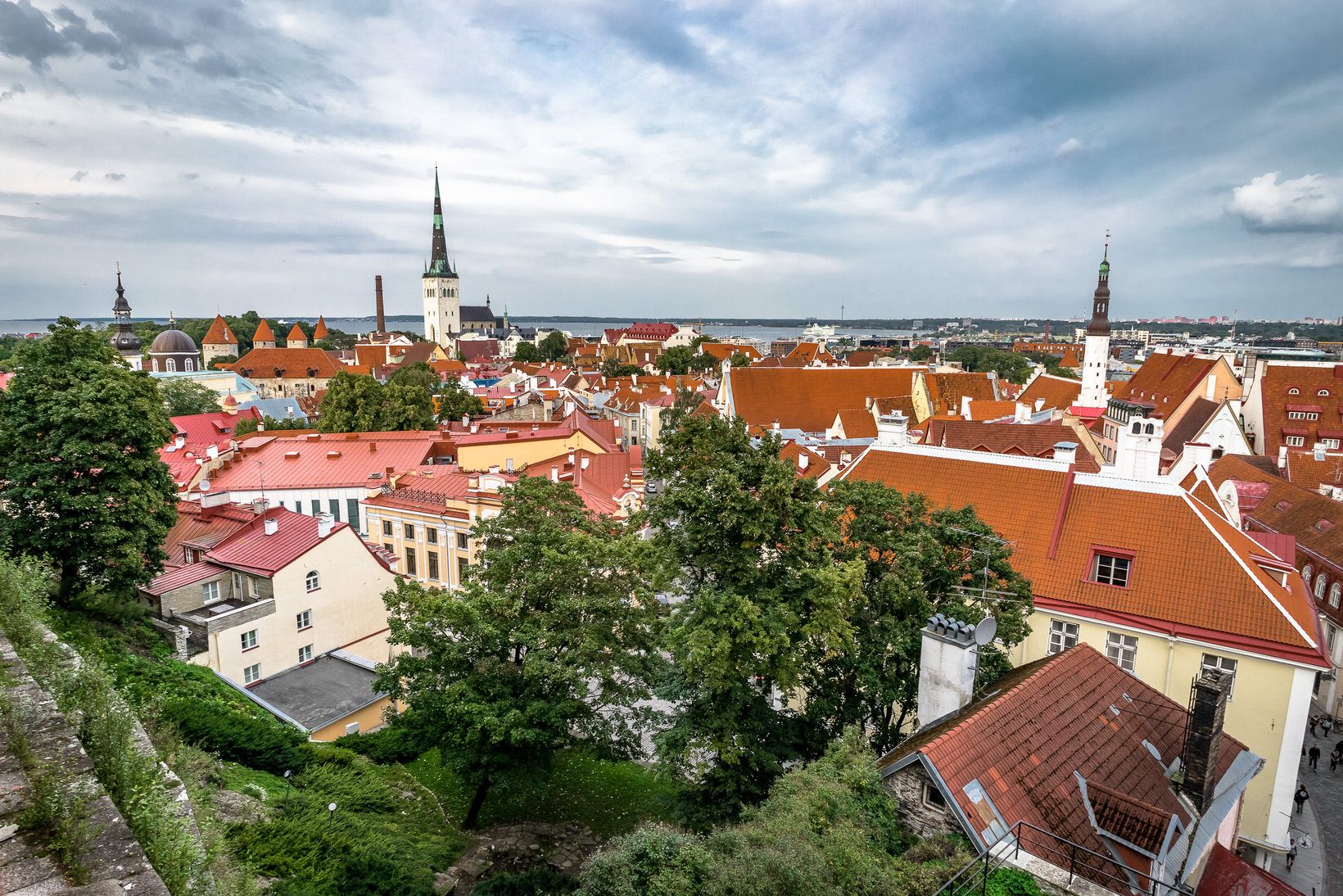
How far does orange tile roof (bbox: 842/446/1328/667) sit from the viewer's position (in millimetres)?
17547

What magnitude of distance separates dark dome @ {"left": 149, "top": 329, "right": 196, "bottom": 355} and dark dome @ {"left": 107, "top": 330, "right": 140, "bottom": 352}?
6.47 ft

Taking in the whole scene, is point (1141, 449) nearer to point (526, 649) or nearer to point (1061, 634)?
point (1061, 634)

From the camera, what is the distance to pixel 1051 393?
6134cm

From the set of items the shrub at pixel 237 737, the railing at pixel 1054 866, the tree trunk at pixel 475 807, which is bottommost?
the tree trunk at pixel 475 807

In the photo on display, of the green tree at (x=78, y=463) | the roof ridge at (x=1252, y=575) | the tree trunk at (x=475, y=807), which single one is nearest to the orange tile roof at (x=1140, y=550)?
the roof ridge at (x=1252, y=575)

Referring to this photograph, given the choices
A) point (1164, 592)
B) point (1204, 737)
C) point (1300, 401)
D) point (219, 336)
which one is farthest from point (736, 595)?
point (219, 336)

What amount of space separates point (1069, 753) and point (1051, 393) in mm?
57320

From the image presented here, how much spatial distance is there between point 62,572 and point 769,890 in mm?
20795

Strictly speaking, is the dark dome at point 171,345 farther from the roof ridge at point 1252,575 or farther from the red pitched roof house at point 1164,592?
the roof ridge at point 1252,575

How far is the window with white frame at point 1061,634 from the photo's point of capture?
19.5m

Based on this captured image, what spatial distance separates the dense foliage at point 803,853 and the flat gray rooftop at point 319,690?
14103mm

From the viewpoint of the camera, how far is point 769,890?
313 inches

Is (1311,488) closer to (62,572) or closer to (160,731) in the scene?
(160,731)

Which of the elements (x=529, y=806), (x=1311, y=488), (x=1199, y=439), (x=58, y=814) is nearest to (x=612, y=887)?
(x=58, y=814)
